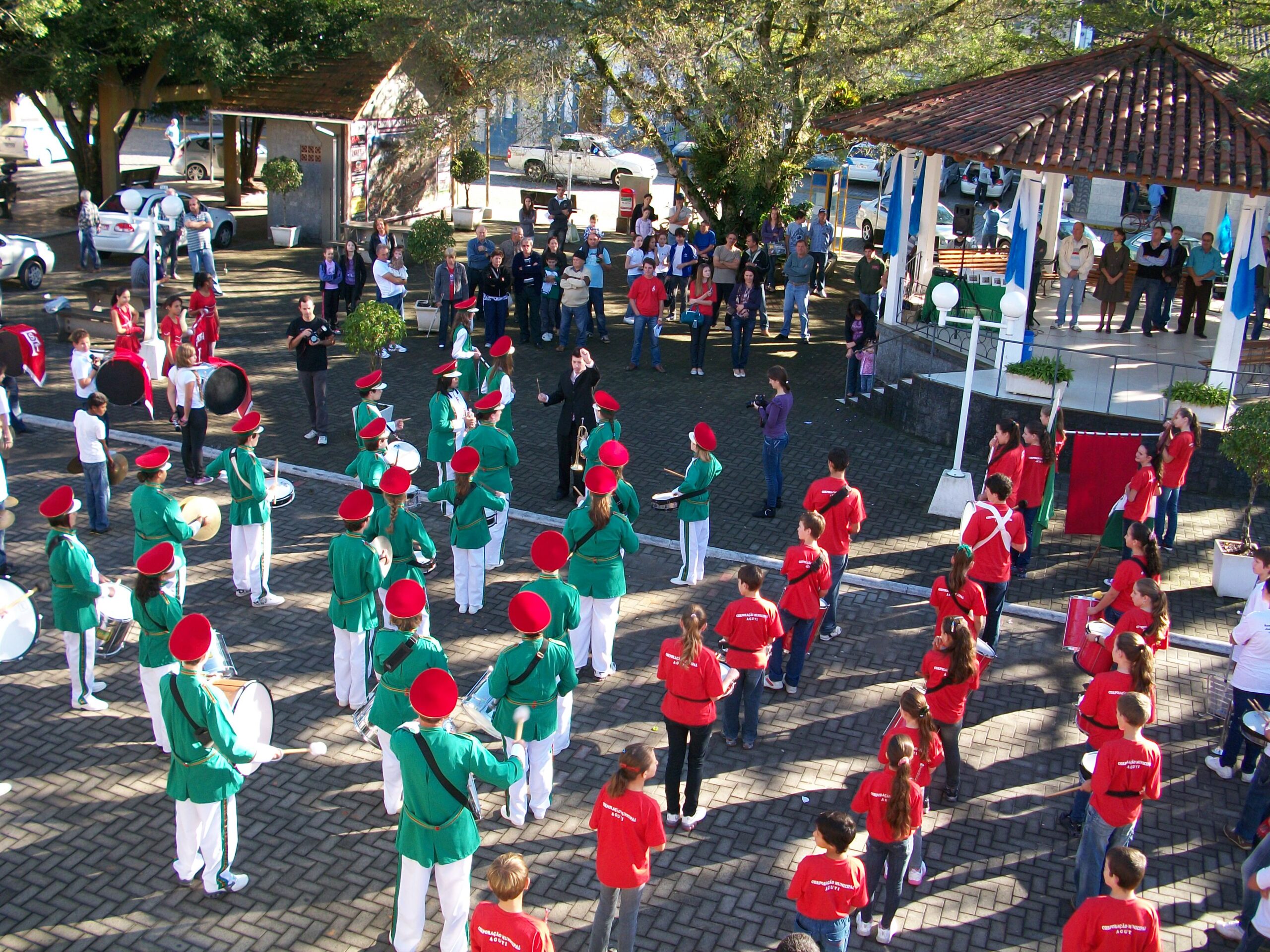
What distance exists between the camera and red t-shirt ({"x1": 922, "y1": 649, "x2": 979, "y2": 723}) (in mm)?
7438

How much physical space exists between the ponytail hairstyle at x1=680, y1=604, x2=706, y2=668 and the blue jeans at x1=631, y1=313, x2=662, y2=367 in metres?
10.4

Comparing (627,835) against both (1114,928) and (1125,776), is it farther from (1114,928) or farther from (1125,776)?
(1125,776)

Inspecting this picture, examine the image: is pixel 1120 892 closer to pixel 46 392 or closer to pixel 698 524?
pixel 698 524

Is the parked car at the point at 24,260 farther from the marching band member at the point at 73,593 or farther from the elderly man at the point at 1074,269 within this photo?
the elderly man at the point at 1074,269

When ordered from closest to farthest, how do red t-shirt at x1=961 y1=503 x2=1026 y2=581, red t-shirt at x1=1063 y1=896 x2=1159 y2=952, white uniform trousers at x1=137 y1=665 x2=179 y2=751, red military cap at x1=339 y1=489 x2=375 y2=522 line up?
red t-shirt at x1=1063 y1=896 x2=1159 y2=952
white uniform trousers at x1=137 y1=665 x2=179 y2=751
red military cap at x1=339 y1=489 x2=375 y2=522
red t-shirt at x1=961 y1=503 x2=1026 y2=581

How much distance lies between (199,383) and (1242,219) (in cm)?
1261

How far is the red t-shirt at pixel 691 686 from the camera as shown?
7.27m

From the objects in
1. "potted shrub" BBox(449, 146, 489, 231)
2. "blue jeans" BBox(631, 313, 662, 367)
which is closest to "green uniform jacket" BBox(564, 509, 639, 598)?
"blue jeans" BBox(631, 313, 662, 367)

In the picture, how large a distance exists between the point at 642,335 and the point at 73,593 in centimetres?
1051

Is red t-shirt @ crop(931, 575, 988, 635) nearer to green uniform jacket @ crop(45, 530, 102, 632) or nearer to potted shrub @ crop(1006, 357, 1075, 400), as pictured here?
green uniform jacket @ crop(45, 530, 102, 632)

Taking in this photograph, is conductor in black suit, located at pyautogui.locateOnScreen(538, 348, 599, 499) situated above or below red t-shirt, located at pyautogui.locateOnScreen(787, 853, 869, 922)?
above

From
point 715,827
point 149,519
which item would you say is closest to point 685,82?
point 149,519

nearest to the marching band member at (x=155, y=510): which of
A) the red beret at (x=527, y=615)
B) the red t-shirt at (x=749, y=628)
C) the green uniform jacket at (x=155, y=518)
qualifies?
the green uniform jacket at (x=155, y=518)

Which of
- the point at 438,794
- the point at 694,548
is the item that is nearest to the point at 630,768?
the point at 438,794
